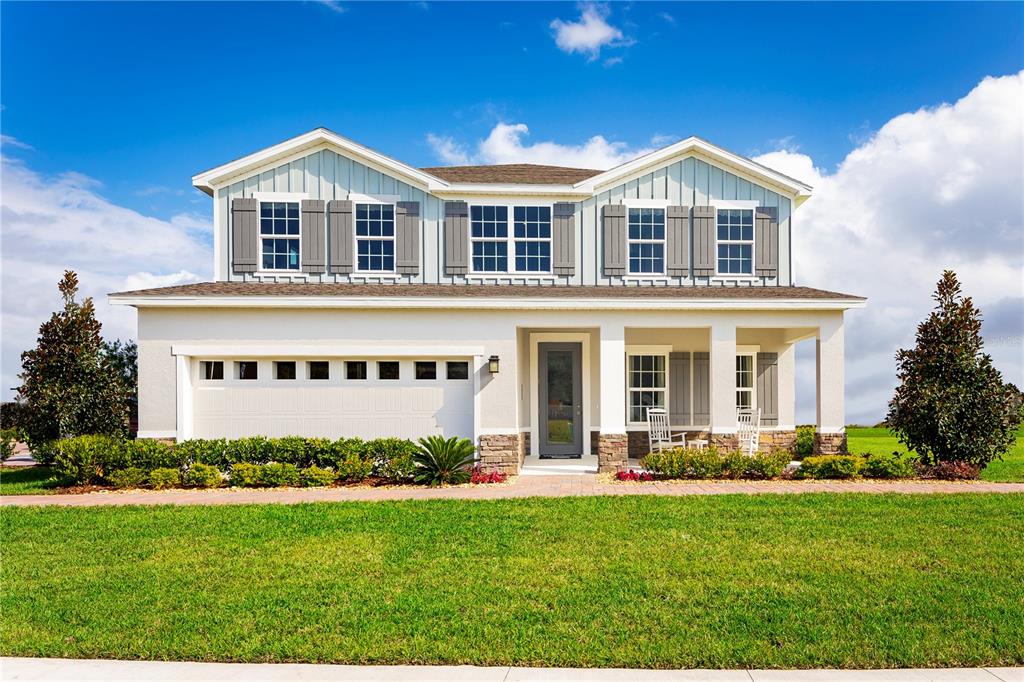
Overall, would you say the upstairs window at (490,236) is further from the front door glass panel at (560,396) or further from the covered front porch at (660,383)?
the front door glass panel at (560,396)

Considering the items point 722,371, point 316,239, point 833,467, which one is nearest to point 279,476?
point 316,239

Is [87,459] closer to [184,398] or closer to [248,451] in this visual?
[184,398]

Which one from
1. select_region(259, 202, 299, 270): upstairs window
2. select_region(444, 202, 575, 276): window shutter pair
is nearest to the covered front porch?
select_region(444, 202, 575, 276): window shutter pair

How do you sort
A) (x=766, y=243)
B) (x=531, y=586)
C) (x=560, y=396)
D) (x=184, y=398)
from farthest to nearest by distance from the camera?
(x=560, y=396)
(x=766, y=243)
(x=184, y=398)
(x=531, y=586)

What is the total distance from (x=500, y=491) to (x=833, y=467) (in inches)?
250

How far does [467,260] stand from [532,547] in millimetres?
9100

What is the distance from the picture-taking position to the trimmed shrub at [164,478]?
1291cm

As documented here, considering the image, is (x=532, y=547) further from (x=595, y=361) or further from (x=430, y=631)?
(x=595, y=361)

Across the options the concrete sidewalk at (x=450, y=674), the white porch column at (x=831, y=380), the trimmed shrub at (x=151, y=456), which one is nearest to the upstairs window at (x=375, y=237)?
the trimmed shrub at (x=151, y=456)

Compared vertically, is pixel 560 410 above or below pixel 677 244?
below

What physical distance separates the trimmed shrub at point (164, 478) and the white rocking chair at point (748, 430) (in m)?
11.1

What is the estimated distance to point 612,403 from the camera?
14562 mm

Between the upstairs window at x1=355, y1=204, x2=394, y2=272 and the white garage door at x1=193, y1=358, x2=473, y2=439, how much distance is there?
2453 mm

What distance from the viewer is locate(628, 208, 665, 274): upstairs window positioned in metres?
16.2
